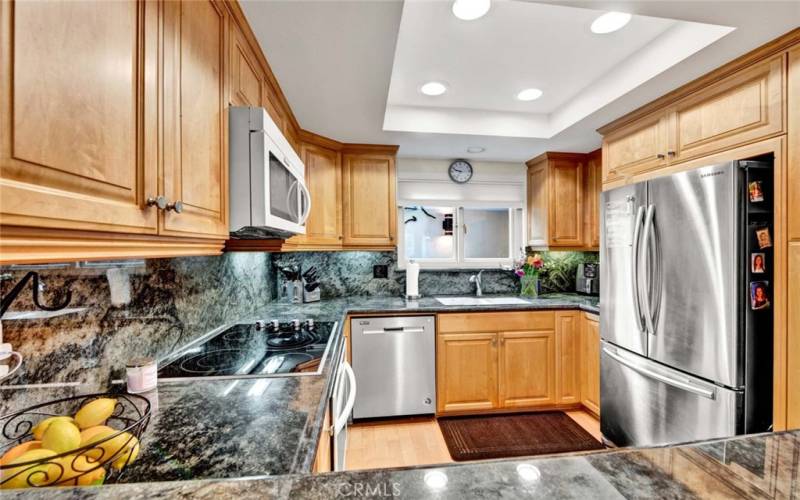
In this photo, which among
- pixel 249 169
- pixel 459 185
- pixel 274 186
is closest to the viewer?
pixel 249 169

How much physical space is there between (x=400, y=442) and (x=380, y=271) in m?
1.43

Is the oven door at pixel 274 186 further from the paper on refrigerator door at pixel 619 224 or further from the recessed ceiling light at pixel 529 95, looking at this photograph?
the paper on refrigerator door at pixel 619 224

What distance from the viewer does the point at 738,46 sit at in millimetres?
1486

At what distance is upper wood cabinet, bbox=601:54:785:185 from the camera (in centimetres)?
150

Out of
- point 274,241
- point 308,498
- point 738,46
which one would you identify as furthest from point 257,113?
point 738,46

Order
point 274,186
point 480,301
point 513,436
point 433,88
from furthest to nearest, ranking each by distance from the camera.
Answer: point 480,301 → point 513,436 → point 433,88 → point 274,186

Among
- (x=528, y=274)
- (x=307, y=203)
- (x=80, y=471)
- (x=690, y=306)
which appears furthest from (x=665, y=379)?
(x=80, y=471)

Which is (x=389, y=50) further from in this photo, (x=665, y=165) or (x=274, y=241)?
(x=665, y=165)

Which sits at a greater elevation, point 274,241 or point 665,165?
point 665,165

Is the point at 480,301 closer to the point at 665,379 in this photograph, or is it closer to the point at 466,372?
the point at 466,372

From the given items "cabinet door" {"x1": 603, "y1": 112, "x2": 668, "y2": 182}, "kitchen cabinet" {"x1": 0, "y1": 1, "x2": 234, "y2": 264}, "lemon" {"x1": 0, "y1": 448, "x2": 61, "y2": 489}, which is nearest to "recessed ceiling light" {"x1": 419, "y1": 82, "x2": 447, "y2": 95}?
"cabinet door" {"x1": 603, "y1": 112, "x2": 668, "y2": 182}

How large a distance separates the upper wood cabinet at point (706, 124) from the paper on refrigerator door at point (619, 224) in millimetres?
256

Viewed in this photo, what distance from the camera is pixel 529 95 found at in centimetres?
234

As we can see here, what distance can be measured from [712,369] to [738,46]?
4.70 ft
